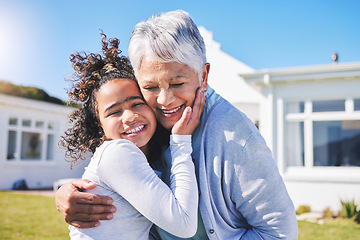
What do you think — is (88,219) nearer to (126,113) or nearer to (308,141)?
(126,113)

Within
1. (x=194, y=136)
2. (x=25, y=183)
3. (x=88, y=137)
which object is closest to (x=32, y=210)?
(x=25, y=183)

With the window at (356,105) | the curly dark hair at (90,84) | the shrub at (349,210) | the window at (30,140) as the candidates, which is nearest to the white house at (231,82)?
the window at (356,105)

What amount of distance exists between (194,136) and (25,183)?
15082 millimetres

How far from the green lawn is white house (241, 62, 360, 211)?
121 cm

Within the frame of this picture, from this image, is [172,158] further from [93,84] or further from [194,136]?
[93,84]

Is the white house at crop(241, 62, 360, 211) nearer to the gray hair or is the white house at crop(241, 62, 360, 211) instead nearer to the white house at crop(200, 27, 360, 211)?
the white house at crop(200, 27, 360, 211)

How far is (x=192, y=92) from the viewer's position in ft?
7.06

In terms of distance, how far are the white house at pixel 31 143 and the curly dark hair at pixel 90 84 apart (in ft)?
45.4

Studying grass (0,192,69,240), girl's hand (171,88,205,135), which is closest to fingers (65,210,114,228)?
girl's hand (171,88,205,135)

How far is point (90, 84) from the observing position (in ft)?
8.45

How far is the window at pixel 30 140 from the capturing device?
52.2 ft

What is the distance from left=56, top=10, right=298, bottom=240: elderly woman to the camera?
187 cm

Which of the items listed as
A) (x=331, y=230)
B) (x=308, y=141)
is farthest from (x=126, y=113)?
(x=308, y=141)

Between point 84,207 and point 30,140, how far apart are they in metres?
16.5
